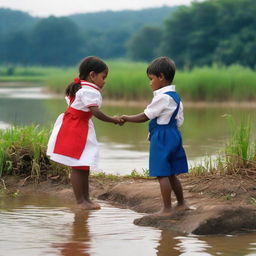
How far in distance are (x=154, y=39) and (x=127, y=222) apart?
4528 inches

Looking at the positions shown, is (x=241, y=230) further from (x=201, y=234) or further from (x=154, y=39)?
(x=154, y=39)

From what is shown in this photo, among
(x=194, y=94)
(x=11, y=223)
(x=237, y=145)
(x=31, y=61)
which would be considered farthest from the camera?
(x=31, y=61)

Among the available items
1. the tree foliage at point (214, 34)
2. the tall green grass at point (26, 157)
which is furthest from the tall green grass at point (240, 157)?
the tree foliage at point (214, 34)

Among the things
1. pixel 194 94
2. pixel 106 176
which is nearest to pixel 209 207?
pixel 106 176

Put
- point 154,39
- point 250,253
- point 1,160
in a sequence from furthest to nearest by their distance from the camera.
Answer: point 154,39 → point 1,160 → point 250,253

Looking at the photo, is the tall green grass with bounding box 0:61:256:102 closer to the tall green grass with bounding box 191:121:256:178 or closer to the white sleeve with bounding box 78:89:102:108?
the tall green grass with bounding box 191:121:256:178

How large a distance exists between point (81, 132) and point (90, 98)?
304mm

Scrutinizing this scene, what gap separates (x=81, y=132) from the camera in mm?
7453

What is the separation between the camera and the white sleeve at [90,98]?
24.2 feet

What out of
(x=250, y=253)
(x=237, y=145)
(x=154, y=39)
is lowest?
(x=250, y=253)

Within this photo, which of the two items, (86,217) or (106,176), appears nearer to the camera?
(86,217)

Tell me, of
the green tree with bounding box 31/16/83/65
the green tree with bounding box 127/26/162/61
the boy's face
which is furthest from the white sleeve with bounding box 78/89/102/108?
the green tree with bounding box 31/16/83/65

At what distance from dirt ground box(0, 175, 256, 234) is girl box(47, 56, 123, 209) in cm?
42

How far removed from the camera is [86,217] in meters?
6.91
